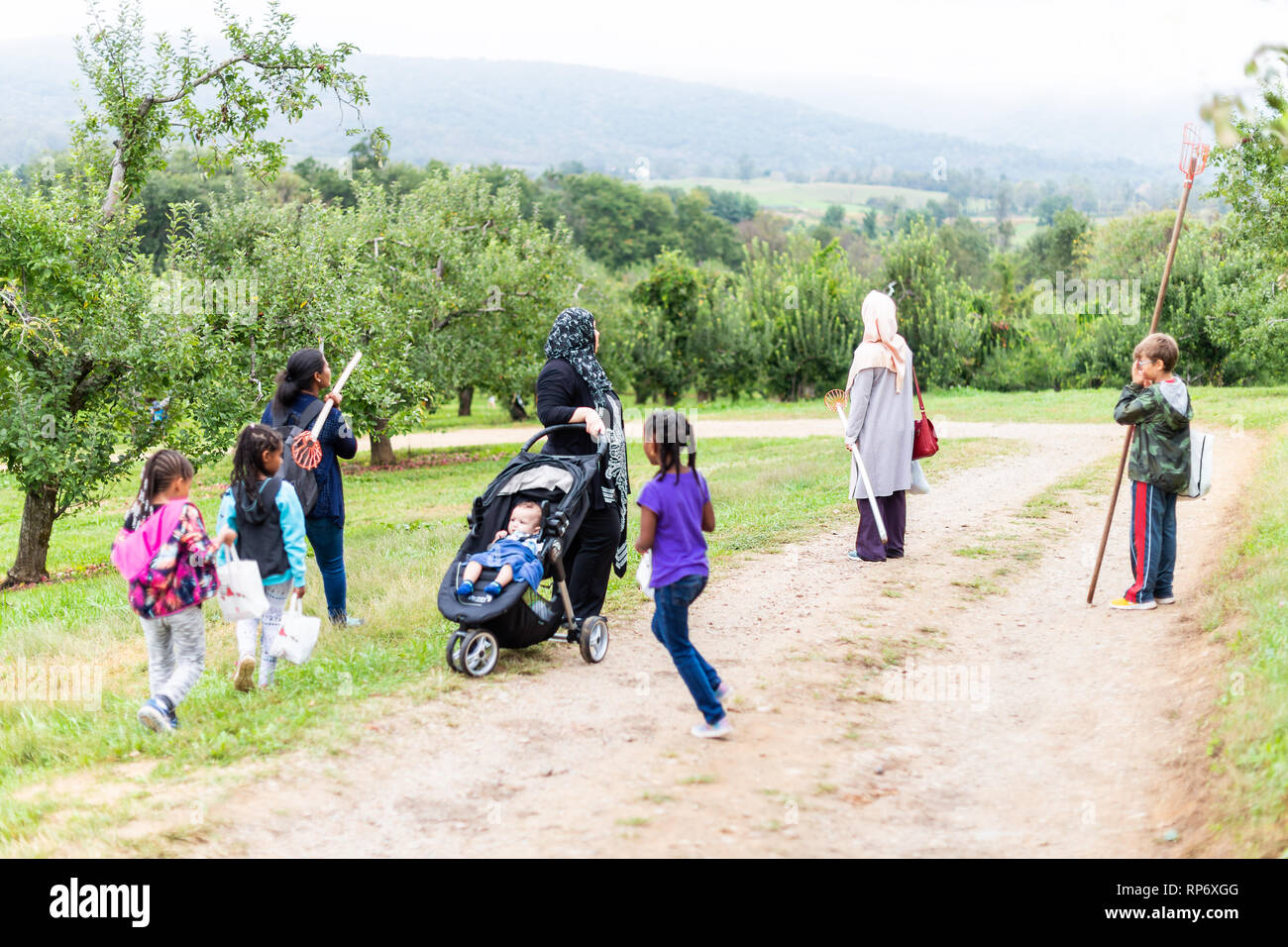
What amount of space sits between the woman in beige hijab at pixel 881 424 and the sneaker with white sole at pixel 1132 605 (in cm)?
219

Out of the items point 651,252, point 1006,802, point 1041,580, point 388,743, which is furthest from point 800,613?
point 651,252

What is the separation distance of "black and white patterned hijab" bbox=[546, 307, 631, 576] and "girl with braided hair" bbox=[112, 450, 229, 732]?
2510 mm

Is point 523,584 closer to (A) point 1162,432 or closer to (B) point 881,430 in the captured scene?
(B) point 881,430

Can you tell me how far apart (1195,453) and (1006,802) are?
12.7ft

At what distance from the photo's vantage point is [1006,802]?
16.4ft

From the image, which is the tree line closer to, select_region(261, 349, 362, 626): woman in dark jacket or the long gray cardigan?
select_region(261, 349, 362, 626): woman in dark jacket

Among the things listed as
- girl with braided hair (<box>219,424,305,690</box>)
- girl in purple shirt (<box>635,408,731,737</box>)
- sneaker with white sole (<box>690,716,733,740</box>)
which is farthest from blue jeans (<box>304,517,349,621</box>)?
sneaker with white sole (<box>690,716,733,740</box>)

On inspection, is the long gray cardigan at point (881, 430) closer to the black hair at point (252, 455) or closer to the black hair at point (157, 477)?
the black hair at point (252, 455)

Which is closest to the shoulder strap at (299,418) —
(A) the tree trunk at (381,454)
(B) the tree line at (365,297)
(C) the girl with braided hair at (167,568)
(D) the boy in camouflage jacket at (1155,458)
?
(C) the girl with braided hair at (167,568)

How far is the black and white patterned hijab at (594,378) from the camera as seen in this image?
23.4 feet

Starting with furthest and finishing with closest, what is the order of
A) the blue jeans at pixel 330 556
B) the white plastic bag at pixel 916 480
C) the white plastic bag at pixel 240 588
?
1. the white plastic bag at pixel 916 480
2. the blue jeans at pixel 330 556
3. the white plastic bag at pixel 240 588

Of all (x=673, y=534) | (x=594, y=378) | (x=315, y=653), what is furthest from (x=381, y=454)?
(x=673, y=534)

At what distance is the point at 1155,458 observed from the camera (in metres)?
7.74

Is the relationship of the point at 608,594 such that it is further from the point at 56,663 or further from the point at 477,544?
the point at 56,663
